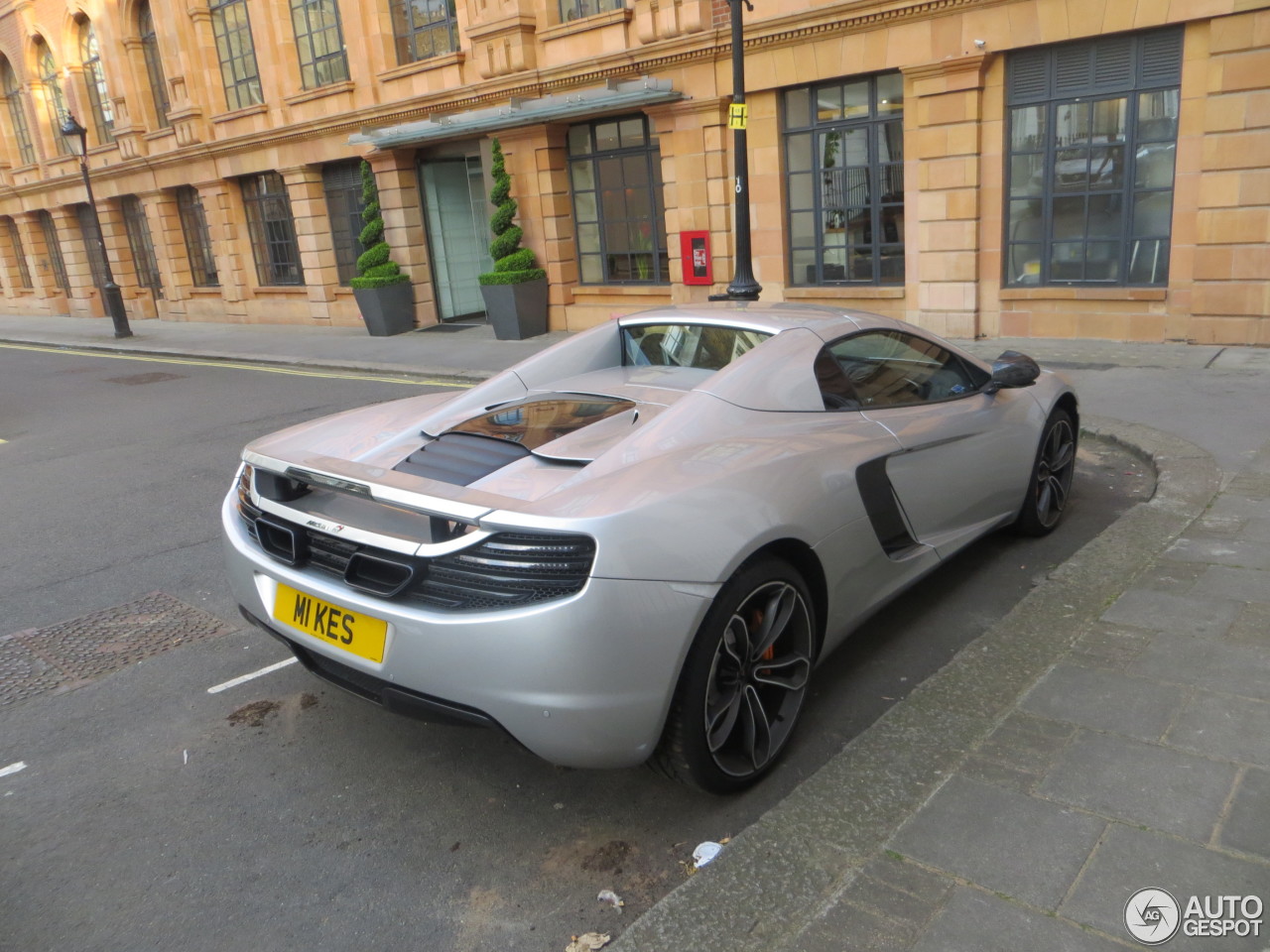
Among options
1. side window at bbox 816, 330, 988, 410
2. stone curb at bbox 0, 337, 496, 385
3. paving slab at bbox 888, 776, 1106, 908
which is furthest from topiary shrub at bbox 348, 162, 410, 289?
paving slab at bbox 888, 776, 1106, 908

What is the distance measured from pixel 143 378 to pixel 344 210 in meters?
6.48

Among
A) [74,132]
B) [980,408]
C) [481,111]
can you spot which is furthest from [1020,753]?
[74,132]

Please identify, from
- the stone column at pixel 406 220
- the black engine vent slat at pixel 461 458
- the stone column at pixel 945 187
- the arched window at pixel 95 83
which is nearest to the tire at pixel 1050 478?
the black engine vent slat at pixel 461 458

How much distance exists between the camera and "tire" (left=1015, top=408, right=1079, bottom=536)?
5039mm

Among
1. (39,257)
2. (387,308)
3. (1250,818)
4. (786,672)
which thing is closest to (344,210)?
(387,308)

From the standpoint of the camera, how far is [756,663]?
310 cm

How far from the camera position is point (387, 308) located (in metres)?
18.2

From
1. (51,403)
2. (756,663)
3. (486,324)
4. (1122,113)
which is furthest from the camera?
(486,324)

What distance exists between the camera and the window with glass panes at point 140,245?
1080 inches

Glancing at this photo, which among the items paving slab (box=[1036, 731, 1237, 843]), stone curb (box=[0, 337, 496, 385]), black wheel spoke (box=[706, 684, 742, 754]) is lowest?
stone curb (box=[0, 337, 496, 385])

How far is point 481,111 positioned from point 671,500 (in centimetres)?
1440

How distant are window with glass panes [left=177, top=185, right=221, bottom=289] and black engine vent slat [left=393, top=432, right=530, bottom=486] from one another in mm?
23854

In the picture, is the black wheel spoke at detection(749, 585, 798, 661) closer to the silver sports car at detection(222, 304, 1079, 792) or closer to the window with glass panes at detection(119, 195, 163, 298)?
the silver sports car at detection(222, 304, 1079, 792)

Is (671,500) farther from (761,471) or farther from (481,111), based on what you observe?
(481,111)
